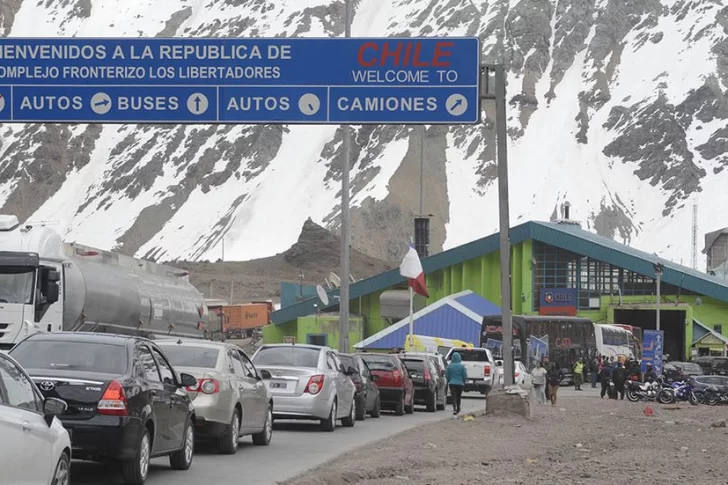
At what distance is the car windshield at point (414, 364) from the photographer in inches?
1422

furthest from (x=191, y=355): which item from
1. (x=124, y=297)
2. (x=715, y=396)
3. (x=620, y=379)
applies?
(x=715, y=396)

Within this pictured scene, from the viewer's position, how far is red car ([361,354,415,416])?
32.9 m

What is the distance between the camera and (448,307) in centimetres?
6700

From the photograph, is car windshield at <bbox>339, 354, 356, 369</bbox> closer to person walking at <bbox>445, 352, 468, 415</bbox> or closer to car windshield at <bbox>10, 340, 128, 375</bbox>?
person walking at <bbox>445, 352, 468, 415</bbox>

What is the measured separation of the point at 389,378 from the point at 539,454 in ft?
44.5

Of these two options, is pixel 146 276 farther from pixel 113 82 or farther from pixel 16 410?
pixel 16 410

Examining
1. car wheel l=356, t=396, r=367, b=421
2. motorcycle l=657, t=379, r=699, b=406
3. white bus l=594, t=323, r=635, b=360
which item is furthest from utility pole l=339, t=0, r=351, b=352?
white bus l=594, t=323, r=635, b=360

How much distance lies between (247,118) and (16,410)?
16.1 metres

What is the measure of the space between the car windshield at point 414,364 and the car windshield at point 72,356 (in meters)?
22.0

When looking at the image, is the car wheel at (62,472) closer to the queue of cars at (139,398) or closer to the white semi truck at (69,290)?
the queue of cars at (139,398)

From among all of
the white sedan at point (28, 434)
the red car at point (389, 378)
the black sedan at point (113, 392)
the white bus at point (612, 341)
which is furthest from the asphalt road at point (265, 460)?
the white bus at point (612, 341)

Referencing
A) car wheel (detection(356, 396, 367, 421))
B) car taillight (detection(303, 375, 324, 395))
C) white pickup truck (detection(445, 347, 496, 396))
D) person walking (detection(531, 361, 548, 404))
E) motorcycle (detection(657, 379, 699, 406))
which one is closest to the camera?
car taillight (detection(303, 375, 324, 395))

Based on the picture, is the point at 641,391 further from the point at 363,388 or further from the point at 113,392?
the point at 113,392

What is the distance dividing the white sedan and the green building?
68.1 m
